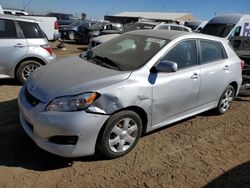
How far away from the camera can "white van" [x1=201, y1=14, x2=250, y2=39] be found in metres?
11.7

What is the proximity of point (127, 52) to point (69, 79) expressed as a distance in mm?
1128

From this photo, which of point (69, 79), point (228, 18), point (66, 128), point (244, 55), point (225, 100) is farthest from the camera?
point (228, 18)

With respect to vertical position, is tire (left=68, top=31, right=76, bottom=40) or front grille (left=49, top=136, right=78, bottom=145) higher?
front grille (left=49, top=136, right=78, bottom=145)

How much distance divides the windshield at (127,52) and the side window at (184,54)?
19 centimetres

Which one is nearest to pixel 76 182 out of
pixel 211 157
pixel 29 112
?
pixel 29 112

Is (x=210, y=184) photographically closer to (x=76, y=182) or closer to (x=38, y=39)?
(x=76, y=182)

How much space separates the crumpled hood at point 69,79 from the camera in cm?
336

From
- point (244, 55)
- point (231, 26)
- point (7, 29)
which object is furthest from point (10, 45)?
point (231, 26)

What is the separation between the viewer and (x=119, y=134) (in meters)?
3.60

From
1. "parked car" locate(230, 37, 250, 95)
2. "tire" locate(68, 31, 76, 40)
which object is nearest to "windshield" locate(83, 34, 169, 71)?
"parked car" locate(230, 37, 250, 95)

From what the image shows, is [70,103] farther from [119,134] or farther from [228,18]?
[228,18]

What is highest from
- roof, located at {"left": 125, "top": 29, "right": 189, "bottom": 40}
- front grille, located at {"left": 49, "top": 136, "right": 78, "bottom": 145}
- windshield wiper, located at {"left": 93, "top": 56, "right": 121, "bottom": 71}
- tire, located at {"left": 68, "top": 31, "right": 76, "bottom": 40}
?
roof, located at {"left": 125, "top": 29, "right": 189, "bottom": 40}

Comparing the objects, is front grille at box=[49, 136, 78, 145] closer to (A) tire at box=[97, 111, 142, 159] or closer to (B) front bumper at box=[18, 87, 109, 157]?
(B) front bumper at box=[18, 87, 109, 157]

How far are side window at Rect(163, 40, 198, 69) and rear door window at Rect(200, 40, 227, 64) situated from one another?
0.76 feet
